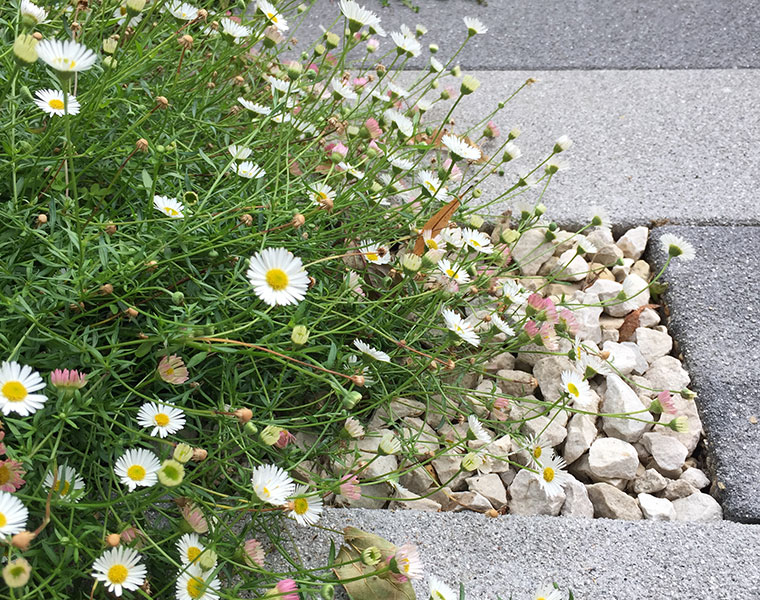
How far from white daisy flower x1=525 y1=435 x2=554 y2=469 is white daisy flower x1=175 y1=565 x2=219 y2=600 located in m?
0.53

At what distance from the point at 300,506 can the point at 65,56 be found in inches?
23.4

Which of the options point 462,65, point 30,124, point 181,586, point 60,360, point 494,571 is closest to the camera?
point 181,586

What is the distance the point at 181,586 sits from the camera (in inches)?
34.1

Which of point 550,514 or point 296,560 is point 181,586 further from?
point 550,514

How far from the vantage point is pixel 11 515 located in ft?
2.58

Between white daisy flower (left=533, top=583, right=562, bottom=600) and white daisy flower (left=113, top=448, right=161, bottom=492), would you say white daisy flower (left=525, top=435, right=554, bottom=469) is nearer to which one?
white daisy flower (left=533, top=583, right=562, bottom=600)

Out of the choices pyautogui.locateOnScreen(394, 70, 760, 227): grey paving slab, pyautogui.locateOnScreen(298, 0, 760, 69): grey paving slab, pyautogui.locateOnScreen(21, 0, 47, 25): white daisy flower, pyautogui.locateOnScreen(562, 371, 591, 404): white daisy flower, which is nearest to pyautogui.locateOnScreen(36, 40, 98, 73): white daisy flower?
pyautogui.locateOnScreen(21, 0, 47, 25): white daisy flower

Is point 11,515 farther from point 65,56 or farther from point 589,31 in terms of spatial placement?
point 589,31

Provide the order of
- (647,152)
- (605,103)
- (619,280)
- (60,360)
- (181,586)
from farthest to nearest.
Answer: (605,103)
(647,152)
(619,280)
(60,360)
(181,586)

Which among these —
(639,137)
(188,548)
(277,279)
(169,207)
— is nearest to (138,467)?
(188,548)

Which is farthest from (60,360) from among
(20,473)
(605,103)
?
(605,103)

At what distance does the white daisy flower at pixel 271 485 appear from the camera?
0.88m

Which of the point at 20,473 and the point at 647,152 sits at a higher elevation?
the point at 647,152

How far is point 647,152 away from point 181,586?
1.65 metres
